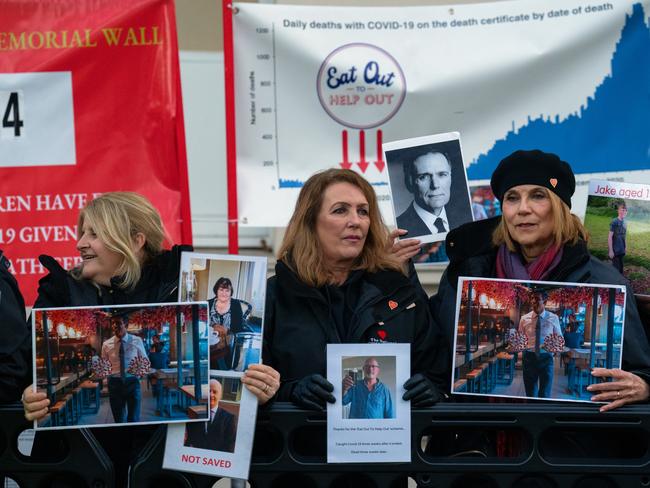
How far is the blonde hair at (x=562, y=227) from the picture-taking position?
310 centimetres

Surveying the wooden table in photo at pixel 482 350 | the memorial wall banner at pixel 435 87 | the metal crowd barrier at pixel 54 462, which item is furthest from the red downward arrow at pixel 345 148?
the metal crowd barrier at pixel 54 462

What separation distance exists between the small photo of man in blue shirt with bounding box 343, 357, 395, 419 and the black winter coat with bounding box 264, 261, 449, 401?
1.06 feet

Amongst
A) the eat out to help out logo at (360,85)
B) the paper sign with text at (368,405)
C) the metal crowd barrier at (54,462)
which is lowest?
the metal crowd barrier at (54,462)

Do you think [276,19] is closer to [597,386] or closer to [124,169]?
[124,169]

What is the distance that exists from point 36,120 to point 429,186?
1935 mm

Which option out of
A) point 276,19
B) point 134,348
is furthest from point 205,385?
point 276,19

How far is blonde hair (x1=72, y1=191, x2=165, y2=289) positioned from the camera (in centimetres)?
333

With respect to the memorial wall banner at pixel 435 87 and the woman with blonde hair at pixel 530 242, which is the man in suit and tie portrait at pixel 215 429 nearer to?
the woman with blonde hair at pixel 530 242

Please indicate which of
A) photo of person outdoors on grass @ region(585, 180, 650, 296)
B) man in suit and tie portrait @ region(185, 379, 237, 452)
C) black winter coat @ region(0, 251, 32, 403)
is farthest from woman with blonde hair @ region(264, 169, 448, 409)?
black winter coat @ region(0, 251, 32, 403)

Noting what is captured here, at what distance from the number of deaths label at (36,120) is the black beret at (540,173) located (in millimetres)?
2191

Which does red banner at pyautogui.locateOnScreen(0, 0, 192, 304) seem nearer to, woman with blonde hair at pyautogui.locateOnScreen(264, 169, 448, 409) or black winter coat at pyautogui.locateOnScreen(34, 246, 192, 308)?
black winter coat at pyautogui.locateOnScreen(34, 246, 192, 308)

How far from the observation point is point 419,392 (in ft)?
8.91

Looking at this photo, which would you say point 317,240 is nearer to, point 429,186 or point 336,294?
point 336,294

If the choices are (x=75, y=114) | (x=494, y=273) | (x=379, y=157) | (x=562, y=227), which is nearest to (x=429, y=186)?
(x=494, y=273)
